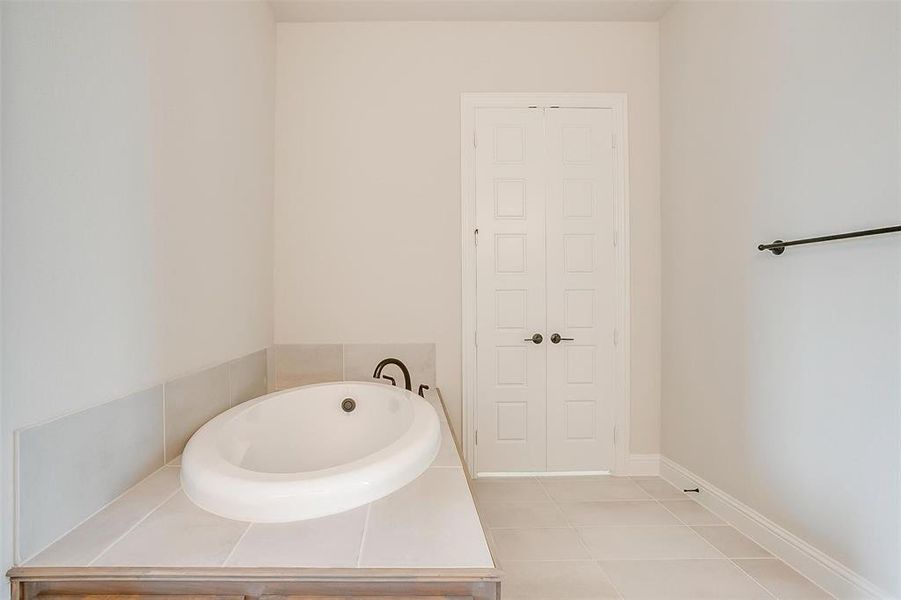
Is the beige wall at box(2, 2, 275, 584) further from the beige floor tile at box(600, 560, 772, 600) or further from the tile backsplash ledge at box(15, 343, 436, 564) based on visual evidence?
the beige floor tile at box(600, 560, 772, 600)

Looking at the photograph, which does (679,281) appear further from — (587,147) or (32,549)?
(32,549)

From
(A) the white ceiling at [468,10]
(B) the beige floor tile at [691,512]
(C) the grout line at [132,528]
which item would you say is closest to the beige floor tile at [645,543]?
(B) the beige floor tile at [691,512]

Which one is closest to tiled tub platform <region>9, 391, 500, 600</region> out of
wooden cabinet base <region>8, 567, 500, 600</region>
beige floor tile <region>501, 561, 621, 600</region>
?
wooden cabinet base <region>8, 567, 500, 600</region>

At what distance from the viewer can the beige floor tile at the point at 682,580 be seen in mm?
1706

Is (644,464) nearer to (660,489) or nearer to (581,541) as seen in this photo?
(660,489)

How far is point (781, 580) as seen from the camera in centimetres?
180

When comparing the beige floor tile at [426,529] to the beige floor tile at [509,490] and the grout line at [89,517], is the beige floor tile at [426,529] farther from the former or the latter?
the beige floor tile at [509,490]

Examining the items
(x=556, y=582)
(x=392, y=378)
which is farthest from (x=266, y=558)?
(x=392, y=378)

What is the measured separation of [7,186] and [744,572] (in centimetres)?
256

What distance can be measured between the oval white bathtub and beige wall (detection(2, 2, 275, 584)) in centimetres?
30

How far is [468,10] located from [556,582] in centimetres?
294

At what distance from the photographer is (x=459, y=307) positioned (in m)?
2.91

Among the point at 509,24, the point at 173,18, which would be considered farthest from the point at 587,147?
the point at 173,18

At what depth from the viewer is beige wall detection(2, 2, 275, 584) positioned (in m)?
0.98
